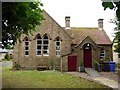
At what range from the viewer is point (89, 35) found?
4119cm

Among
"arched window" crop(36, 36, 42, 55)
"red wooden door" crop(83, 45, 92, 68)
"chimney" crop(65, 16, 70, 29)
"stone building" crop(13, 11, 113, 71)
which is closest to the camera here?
"stone building" crop(13, 11, 113, 71)

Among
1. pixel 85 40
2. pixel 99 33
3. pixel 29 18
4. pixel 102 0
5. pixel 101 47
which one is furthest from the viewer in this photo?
pixel 99 33

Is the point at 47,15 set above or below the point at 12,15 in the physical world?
above

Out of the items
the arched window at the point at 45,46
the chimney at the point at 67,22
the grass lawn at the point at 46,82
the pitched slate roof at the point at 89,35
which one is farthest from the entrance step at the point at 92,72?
the chimney at the point at 67,22

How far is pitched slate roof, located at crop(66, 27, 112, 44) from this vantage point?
39.5 metres

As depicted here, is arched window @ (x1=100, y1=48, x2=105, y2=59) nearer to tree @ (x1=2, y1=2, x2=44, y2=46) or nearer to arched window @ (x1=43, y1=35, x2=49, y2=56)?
arched window @ (x1=43, y1=35, x2=49, y2=56)

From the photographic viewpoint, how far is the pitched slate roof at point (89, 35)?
3950cm

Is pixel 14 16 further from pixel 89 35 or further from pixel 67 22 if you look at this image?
pixel 67 22

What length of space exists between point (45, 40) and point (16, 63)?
483 centimetres

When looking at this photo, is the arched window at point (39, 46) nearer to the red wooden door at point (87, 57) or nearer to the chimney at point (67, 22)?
the red wooden door at point (87, 57)

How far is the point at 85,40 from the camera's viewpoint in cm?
3638

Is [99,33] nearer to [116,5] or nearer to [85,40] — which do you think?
[85,40]

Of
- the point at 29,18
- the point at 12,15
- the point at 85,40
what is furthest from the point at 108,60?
the point at 12,15

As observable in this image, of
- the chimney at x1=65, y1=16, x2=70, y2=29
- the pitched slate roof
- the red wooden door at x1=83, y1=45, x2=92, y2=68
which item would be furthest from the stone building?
the chimney at x1=65, y1=16, x2=70, y2=29
